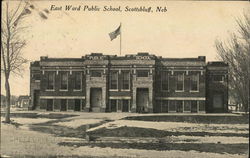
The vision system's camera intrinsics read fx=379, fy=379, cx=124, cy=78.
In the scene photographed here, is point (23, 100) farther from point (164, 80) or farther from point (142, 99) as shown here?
point (164, 80)

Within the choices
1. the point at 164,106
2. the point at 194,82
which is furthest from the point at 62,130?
the point at 194,82

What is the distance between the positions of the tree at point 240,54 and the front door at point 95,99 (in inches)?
550

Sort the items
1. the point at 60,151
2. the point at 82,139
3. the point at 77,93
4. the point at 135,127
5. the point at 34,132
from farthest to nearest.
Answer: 1. the point at 77,93
2. the point at 135,127
3. the point at 34,132
4. the point at 82,139
5. the point at 60,151

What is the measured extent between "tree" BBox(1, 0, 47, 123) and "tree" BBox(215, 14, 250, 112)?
8.76 m

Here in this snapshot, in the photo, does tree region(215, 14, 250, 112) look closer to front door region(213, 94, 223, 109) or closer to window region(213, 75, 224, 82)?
front door region(213, 94, 223, 109)

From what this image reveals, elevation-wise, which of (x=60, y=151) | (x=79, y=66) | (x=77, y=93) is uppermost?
(x=79, y=66)

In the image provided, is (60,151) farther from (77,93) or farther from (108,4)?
(77,93)

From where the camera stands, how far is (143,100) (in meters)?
36.3

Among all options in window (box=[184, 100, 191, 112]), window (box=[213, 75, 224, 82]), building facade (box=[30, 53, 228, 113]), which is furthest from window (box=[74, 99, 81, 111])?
window (box=[213, 75, 224, 82])

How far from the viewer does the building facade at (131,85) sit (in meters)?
35.7

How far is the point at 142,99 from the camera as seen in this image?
36406 millimetres

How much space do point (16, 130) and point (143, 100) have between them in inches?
787

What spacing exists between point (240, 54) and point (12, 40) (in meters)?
12.3

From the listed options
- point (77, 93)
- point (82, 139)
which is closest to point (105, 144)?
point (82, 139)
